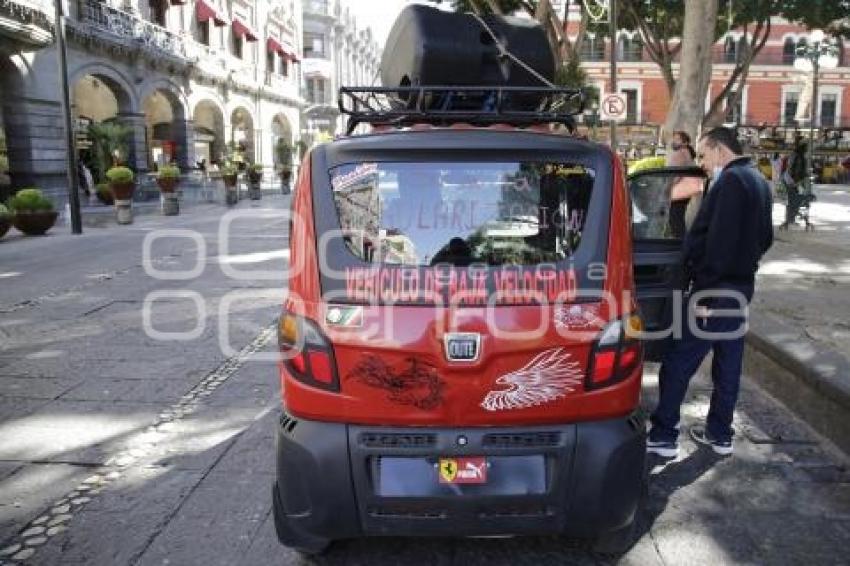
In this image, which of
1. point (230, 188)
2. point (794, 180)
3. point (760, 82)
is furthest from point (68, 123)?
point (760, 82)

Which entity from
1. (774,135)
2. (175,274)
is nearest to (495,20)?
(175,274)

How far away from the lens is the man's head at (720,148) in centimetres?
421

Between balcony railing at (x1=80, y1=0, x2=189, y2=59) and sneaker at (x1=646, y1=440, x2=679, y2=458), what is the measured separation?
→ 87.6 feet

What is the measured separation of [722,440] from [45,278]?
962 centimetres

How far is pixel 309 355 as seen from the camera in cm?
289

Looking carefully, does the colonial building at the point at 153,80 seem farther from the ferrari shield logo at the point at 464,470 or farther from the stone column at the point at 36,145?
the ferrari shield logo at the point at 464,470

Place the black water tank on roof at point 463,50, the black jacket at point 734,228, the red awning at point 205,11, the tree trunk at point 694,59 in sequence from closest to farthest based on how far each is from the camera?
the black jacket at point 734,228 < the black water tank on roof at point 463,50 < the tree trunk at point 694,59 < the red awning at point 205,11

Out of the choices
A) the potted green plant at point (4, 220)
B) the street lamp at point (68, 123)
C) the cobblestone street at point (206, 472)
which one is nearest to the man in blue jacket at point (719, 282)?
the cobblestone street at point (206, 472)

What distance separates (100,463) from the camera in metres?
4.31

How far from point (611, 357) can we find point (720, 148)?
6.39 feet

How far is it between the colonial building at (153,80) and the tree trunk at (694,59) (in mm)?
16638

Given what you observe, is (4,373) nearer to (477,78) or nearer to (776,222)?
(477,78)

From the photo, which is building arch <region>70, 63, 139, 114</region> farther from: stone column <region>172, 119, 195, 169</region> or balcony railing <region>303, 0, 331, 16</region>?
balcony railing <region>303, 0, 331, 16</region>

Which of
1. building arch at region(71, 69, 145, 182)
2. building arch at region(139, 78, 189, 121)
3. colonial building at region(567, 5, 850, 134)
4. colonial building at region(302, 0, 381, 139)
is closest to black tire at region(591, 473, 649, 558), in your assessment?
building arch at region(71, 69, 145, 182)
